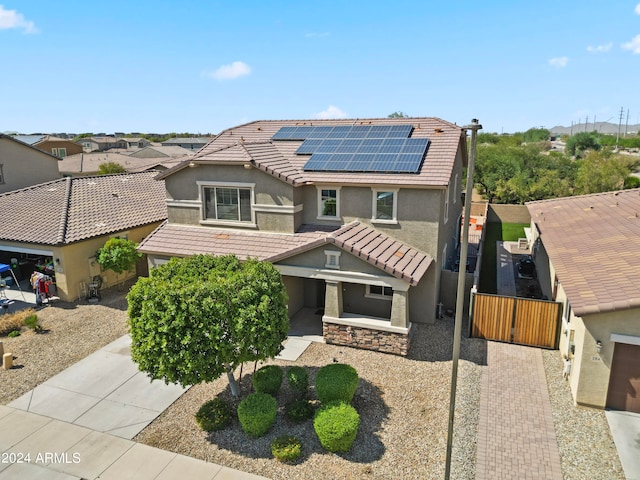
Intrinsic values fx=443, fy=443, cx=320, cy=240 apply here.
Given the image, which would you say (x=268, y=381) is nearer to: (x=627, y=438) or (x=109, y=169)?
(x=627, y=438)

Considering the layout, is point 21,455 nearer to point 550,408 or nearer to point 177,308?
point 177,308

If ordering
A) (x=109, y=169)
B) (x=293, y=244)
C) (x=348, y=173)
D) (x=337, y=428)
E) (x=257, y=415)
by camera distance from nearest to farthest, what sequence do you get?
(x=337, y=428) < (x=257, y=415) < (x=293, y=244) < (x=348, y=173) < (x=109, y=169)

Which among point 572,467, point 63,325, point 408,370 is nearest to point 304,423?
point 408,370

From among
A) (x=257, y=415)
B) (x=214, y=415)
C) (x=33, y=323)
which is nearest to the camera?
(x=257, y=415)

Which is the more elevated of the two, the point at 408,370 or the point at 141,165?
the point at 141,165

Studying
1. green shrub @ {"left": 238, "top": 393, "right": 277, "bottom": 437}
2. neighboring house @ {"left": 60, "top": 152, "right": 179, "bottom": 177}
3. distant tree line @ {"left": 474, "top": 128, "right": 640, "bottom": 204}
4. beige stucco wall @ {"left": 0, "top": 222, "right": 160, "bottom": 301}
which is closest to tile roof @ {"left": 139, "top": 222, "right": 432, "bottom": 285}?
beige stucco wall @ {"left": 0, "top": 222, "right": 160, "bottom": 301}

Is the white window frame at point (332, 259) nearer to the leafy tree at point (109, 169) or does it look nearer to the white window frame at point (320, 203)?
the white window frame at point (320, 203)

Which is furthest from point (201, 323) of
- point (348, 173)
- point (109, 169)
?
point (109, 169)
